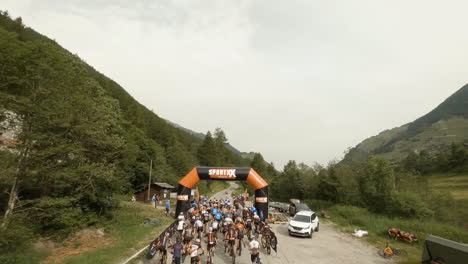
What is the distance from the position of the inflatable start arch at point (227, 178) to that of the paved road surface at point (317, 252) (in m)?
3.53

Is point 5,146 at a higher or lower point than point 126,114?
lower

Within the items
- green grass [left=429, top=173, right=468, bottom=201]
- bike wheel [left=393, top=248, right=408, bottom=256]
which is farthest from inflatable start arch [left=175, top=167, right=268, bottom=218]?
green grass [left=429, top=173, right=468, bottom=201]

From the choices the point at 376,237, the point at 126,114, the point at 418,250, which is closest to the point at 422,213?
the point at 376,237

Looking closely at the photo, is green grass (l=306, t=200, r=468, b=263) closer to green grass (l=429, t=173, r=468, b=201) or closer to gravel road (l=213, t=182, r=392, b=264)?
gravel road (l=213, t=182, r=392, b=264)

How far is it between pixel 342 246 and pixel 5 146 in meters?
22.9

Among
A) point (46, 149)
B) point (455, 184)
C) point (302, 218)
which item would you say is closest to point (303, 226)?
point (302, 218)

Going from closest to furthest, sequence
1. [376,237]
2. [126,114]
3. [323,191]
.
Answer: [376,237]
[323,191]
[126,114]

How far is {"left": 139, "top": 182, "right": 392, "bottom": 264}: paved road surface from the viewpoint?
13.4 m

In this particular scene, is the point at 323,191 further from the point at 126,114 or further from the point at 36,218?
the point at 126,114

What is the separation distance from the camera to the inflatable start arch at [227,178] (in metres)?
23.0

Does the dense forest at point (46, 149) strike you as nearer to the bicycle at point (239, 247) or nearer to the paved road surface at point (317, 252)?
the paved road surface at point (317, 252)

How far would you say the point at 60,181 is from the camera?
17844 mm

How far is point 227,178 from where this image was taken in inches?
921

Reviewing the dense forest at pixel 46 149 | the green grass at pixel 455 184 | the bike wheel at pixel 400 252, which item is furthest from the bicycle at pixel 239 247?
the green grass at pixel 455 184
